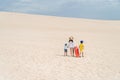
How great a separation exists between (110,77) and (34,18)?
42.9 meters

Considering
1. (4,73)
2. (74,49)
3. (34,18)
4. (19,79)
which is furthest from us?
(34,18)

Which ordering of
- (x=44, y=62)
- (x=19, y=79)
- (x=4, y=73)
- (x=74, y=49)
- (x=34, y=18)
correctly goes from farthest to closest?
(x=34, y=18) → (x=74, y=49) → (x=44, y=62) → (x=4, y=73) → (x=19, y=79)

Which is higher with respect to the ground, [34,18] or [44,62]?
[34,18]

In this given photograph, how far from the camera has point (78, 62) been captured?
15.1 metres

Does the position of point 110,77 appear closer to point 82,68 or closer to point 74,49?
point 82,68

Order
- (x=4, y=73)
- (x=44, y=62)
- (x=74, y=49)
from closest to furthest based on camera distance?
(x=4, y=73) < (x=44, y=62) < (x=74, y=49)

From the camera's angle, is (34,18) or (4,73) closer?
(4,73)

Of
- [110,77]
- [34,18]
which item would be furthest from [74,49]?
[34,18]

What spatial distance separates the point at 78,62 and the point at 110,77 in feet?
10.5

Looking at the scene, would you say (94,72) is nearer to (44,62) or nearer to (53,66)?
(53,66)

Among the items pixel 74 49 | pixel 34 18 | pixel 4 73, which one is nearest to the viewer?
pixel 4 73

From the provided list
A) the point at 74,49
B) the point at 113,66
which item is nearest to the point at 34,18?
the point at 74,49

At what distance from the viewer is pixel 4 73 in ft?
38.5

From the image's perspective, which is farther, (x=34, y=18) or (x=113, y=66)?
(x=34, y=18)
